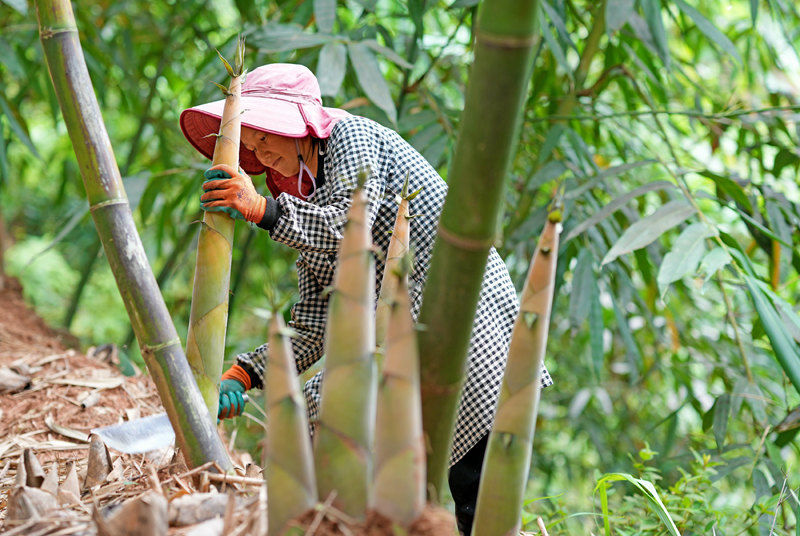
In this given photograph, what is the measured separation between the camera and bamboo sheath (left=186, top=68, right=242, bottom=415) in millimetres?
822

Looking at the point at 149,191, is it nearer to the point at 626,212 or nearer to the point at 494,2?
the point at 626,212

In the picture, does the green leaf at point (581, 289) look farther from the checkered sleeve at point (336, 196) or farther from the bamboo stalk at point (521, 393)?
the bamboo stalk at point (521, 393)

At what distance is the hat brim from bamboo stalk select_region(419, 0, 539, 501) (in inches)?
17.1

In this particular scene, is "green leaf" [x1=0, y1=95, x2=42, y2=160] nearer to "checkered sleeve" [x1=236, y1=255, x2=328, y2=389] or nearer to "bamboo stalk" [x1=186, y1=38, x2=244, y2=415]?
"checkered sleeve" [x1=236, y1=255, x2=328, y2=389]

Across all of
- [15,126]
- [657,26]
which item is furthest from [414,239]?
[15,126]

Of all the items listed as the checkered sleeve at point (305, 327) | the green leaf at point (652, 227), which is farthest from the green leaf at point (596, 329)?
the checkered sleeve at point (305, 327)

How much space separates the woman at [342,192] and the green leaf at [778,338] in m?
0.29

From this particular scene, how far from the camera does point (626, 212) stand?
5.56 ft

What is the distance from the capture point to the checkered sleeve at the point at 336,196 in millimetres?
881

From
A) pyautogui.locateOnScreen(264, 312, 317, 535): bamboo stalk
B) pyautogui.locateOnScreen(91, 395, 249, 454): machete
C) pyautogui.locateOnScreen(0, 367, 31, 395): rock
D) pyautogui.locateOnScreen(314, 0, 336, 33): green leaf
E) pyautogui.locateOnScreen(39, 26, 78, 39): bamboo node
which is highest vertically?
pyautogui.locateOnScreen(314, 0, 336, 33): green leaf

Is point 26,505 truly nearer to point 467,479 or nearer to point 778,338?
point 467,479

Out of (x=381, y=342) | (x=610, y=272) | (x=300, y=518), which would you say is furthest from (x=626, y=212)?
(x=300, y=518)

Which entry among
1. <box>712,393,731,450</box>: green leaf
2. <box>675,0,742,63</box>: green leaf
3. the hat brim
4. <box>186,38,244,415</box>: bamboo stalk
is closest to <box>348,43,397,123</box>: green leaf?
the hat brim

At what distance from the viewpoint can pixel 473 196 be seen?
0.53m
